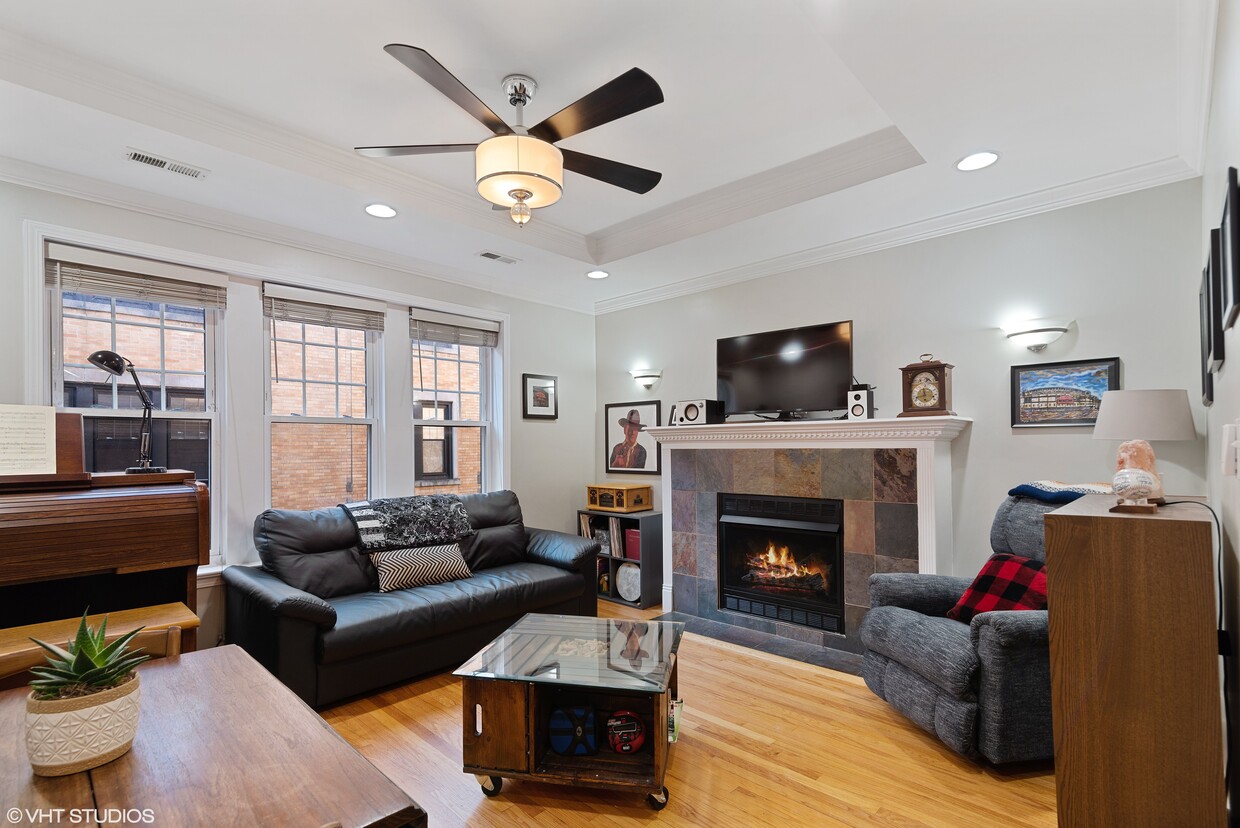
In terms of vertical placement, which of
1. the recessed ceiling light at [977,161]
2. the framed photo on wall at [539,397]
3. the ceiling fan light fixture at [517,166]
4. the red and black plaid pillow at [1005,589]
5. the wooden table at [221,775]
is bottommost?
the red and black plaid pillow at [1005,589]

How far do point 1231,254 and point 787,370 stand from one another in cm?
270

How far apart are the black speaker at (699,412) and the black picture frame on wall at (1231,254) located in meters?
2.86

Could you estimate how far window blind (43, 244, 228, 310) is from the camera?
9.67ft

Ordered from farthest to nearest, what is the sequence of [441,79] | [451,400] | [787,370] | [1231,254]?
[451,400] → [787,370] → [441,79] → [1231,254]

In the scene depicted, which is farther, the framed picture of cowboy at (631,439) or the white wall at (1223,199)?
the framed picture of cowboy at (631,439)

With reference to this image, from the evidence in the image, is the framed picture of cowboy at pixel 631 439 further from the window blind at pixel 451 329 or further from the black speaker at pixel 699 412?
the window blind at pixel 451 329

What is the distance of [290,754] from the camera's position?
105 centimetres

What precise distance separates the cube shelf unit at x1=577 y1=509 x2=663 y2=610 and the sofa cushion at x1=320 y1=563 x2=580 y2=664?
0.76m

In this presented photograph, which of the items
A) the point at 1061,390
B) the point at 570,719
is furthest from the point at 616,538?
the point at 1061,390

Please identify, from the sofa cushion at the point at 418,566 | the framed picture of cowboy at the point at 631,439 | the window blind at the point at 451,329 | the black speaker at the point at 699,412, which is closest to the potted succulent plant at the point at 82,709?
the sofa cushion at the point at 418,566

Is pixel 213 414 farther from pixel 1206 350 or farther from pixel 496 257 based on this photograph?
pixel 1206 350

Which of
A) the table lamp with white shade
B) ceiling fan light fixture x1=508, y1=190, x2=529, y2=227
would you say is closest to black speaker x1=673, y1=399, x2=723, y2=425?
the table lamp with white shade

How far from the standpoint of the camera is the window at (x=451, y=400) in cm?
442

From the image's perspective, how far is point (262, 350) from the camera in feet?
11.9
